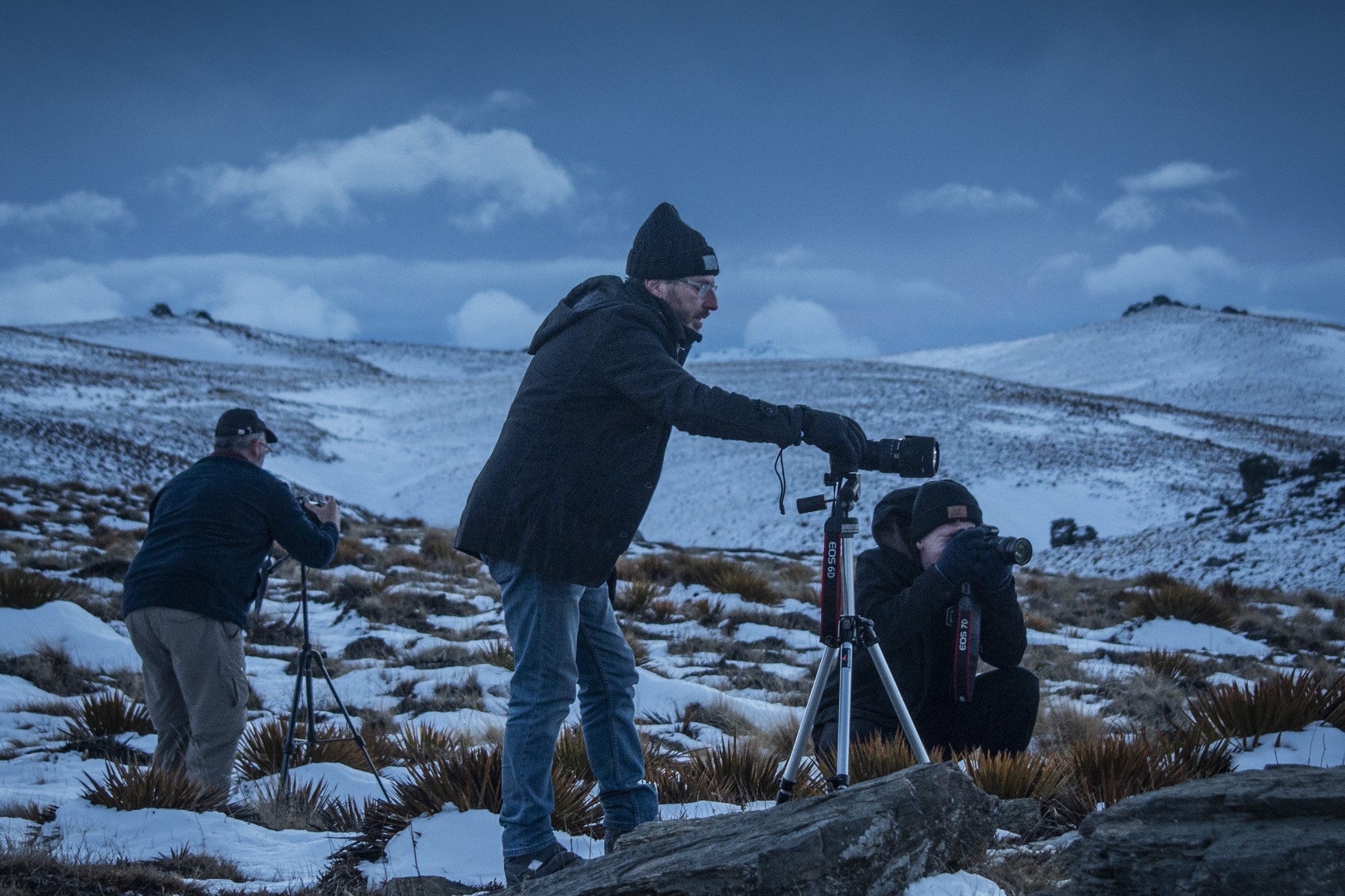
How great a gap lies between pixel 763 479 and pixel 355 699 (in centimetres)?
2212

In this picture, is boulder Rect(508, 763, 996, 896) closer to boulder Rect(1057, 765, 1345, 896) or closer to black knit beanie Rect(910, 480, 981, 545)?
boulder Rect(1057, 765, 1345, 896)

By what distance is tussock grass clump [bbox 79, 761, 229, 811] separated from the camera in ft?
13.2

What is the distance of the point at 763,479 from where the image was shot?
A: 2827cm

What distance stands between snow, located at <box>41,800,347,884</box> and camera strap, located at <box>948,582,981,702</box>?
241cm

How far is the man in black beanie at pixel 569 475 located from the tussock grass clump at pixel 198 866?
3.46 ft

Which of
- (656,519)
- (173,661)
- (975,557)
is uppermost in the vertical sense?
(975,557)

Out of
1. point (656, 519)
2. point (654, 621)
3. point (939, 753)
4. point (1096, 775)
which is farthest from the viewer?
point (656, 519)

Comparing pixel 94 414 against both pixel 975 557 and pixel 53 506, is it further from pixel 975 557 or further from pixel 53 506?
pixel 975 557

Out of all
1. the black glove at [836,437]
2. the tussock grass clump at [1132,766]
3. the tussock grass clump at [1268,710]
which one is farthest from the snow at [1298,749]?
the black glove at [836,437]

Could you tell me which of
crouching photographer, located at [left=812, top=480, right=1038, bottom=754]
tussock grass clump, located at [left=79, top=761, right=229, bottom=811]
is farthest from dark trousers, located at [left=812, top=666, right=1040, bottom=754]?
tussock grass clump, located at [left=79, top=761, right=229, bottom=811]

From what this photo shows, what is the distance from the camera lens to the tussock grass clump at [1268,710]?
13.1 feet

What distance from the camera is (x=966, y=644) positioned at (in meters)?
3.69

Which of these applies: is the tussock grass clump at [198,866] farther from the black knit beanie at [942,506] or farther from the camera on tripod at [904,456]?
the black knit beanie at [942,506]

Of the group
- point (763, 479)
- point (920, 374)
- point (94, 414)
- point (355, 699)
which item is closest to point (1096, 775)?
point (355, 699)
